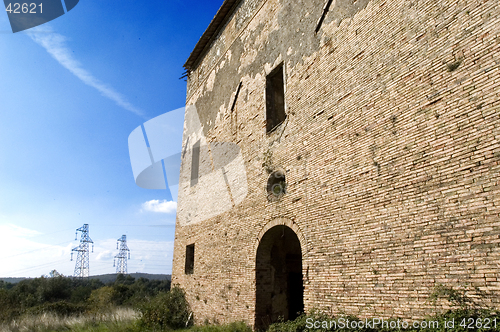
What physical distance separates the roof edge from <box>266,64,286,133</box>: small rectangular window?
4185 mm

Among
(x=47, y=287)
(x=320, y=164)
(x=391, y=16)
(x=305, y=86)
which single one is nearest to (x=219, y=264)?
(x=320, y=164)

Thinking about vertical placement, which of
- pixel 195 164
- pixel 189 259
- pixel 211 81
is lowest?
pixel 189 259

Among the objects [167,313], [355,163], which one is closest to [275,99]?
[355,163]

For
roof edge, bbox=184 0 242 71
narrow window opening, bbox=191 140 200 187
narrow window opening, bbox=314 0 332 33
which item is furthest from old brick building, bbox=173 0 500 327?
narrow window opening, bbox=191 140 200 187

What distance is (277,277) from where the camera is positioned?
27.7 ft

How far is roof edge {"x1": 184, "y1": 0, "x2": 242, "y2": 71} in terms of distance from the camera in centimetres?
1198

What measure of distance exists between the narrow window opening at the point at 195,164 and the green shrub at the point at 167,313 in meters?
4.22

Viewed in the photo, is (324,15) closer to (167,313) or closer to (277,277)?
(277,277)

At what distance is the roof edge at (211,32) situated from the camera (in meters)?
12.0

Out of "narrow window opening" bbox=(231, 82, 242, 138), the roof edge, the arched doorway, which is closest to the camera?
the arched doorway

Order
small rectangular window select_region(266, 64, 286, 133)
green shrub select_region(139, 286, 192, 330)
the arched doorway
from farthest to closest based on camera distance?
1. green shrub select_region(139, 286, 192, 330)
2. small rectangular window select_region(266, 64, 286, 133)
3. the arched doorway

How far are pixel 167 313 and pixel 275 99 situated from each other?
25.4 feet

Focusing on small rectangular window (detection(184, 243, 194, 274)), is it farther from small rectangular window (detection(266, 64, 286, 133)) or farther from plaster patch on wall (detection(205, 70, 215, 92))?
plaster patch on wall (detection(205, 70, 215, 92))

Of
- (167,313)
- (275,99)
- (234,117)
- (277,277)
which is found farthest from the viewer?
(167,313)
